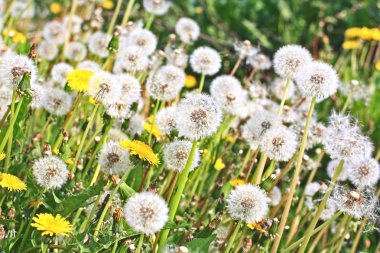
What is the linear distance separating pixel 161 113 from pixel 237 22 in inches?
118

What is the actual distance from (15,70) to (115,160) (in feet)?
1.19

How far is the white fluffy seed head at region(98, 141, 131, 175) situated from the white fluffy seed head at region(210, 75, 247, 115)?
1.94 feet

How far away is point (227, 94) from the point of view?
2.30 m

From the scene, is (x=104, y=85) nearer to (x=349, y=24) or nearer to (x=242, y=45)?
(x=242, y=45)

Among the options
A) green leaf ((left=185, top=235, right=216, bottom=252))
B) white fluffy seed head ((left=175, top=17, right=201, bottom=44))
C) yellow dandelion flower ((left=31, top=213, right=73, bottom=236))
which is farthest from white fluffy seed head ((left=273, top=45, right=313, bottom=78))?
white fluffy seed head ((left=175, top=17, right=201, bottom=44))

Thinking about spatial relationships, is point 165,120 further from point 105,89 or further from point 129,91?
point 105,89

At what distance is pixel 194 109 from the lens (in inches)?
67.1

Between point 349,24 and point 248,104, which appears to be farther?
point 349,24

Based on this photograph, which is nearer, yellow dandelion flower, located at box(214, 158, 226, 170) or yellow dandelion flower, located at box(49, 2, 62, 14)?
yellow dandelion flower, located at box(214, 158, 226, 170)

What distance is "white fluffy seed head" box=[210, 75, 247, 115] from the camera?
7.67 feet

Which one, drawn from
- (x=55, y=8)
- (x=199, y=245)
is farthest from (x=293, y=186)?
(x=55, y=8)

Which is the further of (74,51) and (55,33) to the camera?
(55,33)

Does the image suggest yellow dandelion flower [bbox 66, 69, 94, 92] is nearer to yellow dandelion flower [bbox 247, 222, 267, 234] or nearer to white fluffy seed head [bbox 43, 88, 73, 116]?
white fluffy seed head [bbox 43, 88, 73, 116]

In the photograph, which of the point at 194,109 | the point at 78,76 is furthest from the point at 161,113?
the point at 194,109
